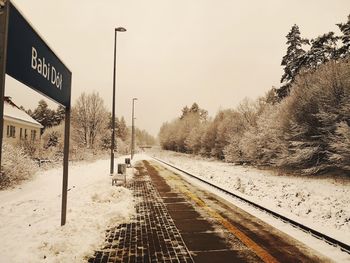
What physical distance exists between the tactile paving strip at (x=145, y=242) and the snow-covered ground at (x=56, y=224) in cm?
28

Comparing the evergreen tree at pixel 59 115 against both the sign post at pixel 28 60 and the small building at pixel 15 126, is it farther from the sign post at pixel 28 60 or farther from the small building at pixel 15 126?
the sign post at pixel 28 60

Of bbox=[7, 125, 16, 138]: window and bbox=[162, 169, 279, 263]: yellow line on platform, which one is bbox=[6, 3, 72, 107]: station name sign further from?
bbox=[7, 125, 16, 138]: window

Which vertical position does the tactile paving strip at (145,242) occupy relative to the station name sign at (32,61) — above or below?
below

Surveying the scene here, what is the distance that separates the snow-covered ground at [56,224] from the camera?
5961 millimetres

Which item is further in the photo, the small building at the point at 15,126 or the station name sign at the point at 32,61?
the small building at the point at 15,126

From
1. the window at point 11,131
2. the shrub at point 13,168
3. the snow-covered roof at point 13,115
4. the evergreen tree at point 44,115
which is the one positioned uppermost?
the evergreen tree at point 44,115

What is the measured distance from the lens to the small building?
1501 inches

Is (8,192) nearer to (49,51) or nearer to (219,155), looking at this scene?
(49,51)

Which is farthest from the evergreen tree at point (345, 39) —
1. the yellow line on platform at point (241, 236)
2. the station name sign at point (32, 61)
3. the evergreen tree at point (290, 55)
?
the station name sign at point (32, 61)

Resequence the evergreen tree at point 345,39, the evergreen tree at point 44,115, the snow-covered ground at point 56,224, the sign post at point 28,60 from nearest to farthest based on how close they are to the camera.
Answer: the sign post at point 28,60 → the snow-covered ground at point 56,224 → the evergreen tree at point 345,39 → the evergreen tree at point 44,115

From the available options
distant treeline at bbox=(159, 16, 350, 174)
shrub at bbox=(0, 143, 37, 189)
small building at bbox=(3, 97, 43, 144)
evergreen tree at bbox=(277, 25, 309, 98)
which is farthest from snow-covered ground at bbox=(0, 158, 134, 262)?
evergreen tree at bbox=(277, 25, 309, 98)

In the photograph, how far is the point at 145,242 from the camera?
22.7 ft

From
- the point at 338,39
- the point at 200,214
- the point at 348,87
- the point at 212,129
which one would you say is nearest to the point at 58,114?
the point at 212,129

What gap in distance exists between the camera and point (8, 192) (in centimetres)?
1493
